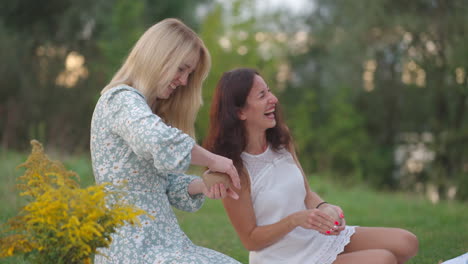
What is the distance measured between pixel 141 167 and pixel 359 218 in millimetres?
5638

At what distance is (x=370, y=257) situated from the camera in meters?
3.18

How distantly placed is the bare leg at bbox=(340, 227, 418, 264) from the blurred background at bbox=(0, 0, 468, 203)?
1144 cm

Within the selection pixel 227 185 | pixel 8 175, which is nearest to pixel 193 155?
pixel 227 185

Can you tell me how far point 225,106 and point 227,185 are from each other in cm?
66

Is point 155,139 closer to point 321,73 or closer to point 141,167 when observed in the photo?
point 141,167

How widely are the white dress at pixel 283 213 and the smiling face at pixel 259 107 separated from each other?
22 cm

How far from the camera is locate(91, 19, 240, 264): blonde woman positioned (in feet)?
8.52

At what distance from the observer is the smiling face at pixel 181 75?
3.05 metres

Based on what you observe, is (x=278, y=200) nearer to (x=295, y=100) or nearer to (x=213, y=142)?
(x=213, y=142)

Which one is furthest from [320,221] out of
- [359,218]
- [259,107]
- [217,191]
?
[359,218]

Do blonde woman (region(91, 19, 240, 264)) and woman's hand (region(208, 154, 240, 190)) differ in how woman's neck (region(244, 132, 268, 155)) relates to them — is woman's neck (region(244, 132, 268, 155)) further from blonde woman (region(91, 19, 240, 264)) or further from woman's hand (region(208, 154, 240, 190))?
woman's hand (region(208, 154, 240, 190))

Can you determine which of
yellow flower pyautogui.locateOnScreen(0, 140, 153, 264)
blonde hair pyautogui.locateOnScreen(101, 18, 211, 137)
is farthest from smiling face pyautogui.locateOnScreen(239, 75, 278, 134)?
yellow flower pyautogui.locateOnScreen(0, 140, 153, 264)

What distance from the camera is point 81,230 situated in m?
2.15

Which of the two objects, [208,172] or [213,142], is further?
[213,142]
